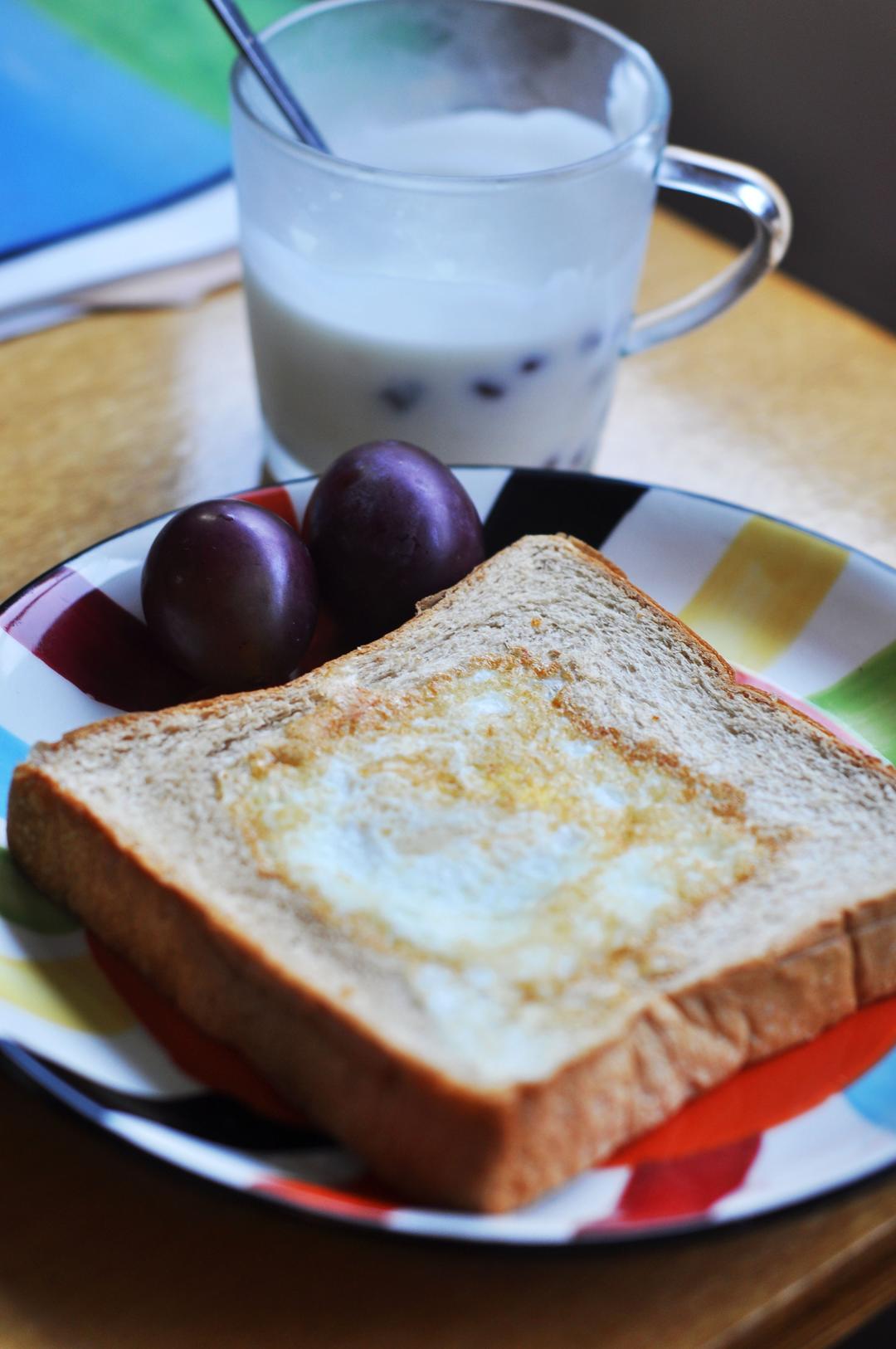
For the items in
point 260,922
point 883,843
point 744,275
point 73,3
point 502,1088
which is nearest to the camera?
point 502,1088

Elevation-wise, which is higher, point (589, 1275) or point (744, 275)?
point (744, 275)

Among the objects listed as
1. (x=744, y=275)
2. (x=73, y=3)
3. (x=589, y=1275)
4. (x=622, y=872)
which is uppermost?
(x=73, y=3)

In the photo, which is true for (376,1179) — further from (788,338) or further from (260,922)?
(788,338)

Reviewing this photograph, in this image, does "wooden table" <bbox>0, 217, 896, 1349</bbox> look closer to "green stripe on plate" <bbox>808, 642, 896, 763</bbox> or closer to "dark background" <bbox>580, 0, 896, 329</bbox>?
"green stripe on plate" <bbox>808, 642, 896, 763</bbox>

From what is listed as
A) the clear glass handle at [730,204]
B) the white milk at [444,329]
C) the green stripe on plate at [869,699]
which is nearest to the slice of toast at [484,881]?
the green stripe on plate at [869,699]

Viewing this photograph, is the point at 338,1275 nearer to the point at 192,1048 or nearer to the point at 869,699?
the point at 192,1048

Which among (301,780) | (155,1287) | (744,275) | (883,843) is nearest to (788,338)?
(744,275)

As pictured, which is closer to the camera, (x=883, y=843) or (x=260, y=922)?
(x=260, y=922)

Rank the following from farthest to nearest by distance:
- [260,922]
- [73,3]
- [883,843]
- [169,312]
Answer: [73,3] < [169,312] < [883,843] < [260,922]

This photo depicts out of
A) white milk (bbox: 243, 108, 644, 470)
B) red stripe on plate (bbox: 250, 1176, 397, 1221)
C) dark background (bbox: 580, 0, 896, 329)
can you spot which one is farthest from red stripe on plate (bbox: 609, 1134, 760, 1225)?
dark background (bbox: 580, 0, 896, 329)
